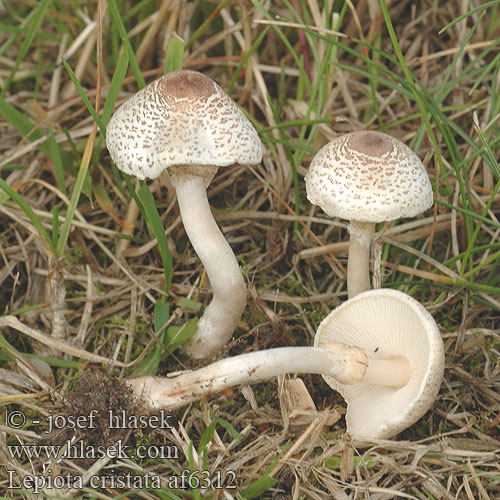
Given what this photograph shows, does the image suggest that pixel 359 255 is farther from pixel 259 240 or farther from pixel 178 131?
pixel 178 131

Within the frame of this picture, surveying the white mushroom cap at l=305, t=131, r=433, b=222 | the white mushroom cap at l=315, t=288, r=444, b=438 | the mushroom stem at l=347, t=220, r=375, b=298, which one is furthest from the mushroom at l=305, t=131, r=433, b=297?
the white mushroom cap at l=315, t=288, r=444, b=438

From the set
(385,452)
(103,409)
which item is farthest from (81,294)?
(385,452)

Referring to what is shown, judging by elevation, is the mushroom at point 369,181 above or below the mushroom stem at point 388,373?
above

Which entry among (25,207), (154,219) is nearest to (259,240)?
(154,219)

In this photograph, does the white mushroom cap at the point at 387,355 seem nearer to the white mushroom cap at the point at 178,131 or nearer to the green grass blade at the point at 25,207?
the white mushroom cap at the point at 178,131

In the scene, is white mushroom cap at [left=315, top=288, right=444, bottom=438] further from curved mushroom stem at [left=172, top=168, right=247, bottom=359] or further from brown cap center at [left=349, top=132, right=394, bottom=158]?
brown cap center at [left=349, top=132, right=394, bottom=158]

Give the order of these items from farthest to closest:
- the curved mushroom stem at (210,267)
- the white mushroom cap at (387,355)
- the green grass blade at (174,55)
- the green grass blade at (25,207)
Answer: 1. the green grass blade at (174,55)
2. the curved mushroom stem at (210,267)
3. the green grass blade at (25,207)
4. the white mushroom cap at (387,355)

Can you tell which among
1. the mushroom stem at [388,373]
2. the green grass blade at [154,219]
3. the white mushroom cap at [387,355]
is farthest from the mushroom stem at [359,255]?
the green grass blade at [154,219]
